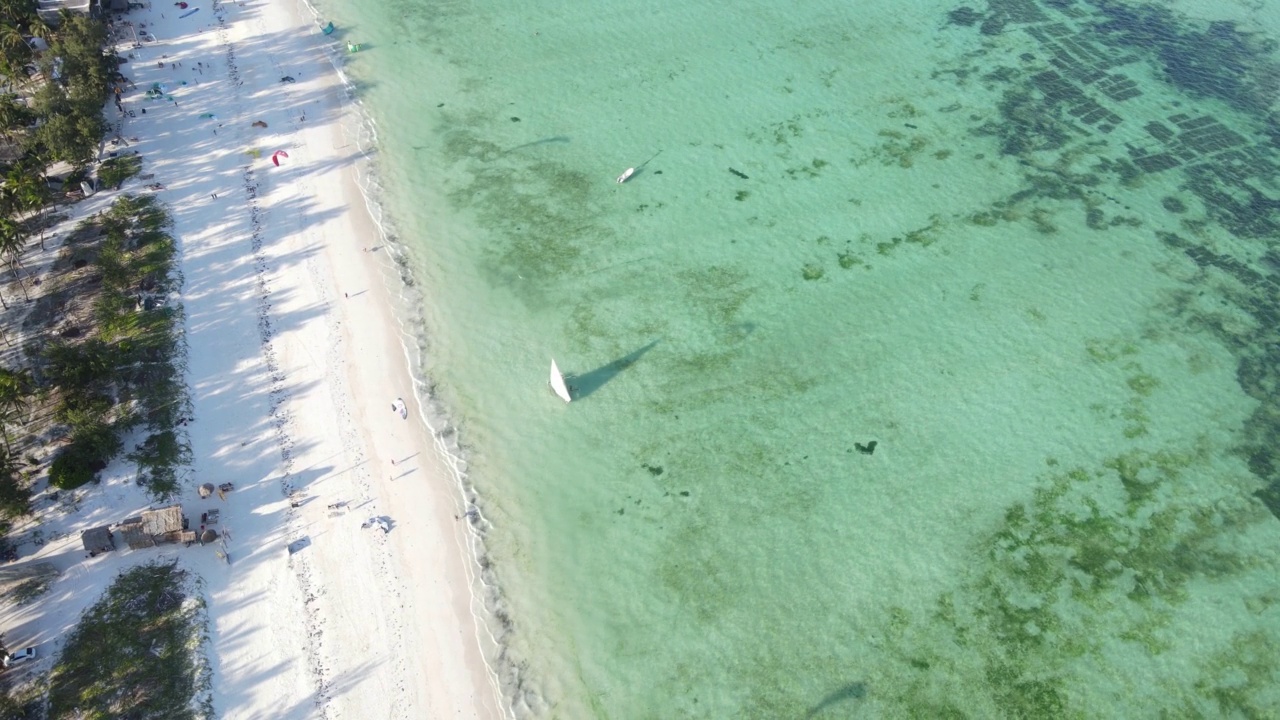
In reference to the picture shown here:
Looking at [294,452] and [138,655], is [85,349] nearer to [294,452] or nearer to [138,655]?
[294,452]

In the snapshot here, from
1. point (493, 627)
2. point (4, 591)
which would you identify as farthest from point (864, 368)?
point (4, 591)

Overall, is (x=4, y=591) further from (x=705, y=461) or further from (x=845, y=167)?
(x=845, y=167)

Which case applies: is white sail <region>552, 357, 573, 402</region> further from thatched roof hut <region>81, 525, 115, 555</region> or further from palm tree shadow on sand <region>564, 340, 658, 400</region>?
thatched roof hut <region>81, 525, 115, 555</region>

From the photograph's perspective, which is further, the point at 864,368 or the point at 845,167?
the point at 845,167

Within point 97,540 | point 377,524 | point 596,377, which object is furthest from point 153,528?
point 596,377

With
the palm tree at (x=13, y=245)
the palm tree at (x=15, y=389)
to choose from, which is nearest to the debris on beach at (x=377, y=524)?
the palm tree at (x=15, y=389)

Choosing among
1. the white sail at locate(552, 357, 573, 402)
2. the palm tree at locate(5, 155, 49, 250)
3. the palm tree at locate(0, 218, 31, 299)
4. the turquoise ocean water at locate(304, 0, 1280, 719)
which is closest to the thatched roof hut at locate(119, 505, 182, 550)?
the turquoise ocean water at locate(304, 0, 1280, 719)
